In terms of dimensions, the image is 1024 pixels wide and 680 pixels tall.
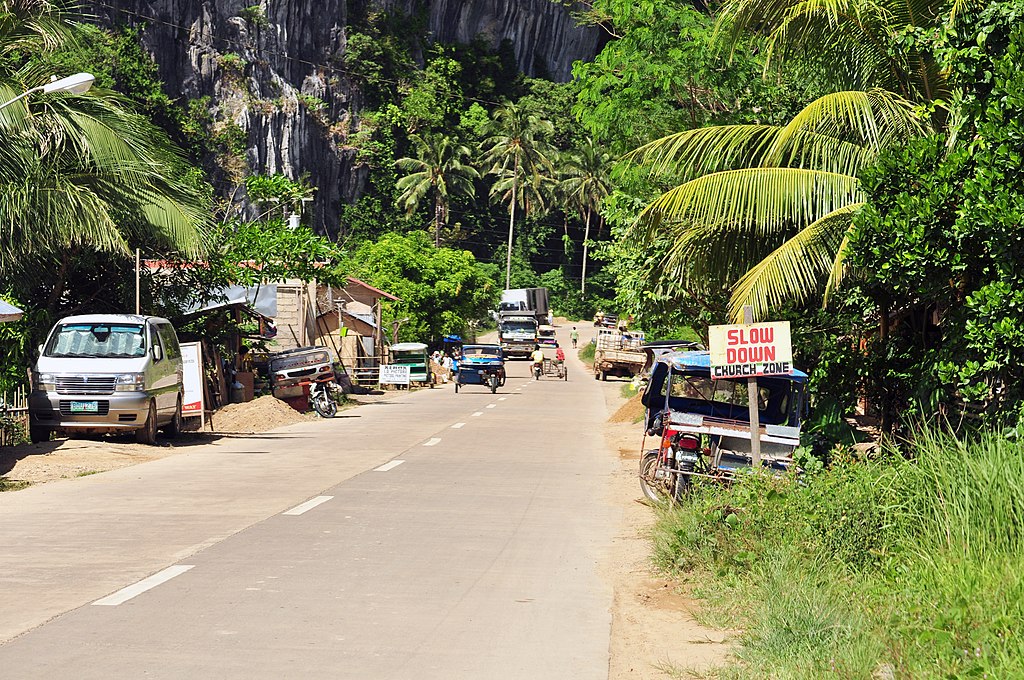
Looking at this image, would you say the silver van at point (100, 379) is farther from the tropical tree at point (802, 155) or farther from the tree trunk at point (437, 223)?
the tree trunk at point (437, 223)

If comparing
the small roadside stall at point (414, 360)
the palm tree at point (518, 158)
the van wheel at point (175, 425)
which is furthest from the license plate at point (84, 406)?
the palm tree at point (518, 158)

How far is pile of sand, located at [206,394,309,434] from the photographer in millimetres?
27250

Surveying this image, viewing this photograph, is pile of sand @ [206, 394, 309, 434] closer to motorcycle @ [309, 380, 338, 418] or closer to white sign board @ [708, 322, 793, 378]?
motorcycle @ [309, 380, 338, 418]

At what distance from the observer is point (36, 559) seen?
995 centimetres

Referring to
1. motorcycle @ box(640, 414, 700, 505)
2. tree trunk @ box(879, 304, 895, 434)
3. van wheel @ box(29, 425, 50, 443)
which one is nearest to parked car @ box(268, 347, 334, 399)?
van wheel @ box(29, 425, 50, 443)

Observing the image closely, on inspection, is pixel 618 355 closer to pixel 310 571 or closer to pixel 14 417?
pixel 14 417

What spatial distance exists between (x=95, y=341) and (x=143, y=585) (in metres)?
13.6

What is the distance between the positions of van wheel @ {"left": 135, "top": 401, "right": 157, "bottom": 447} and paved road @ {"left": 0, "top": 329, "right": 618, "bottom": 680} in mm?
2011

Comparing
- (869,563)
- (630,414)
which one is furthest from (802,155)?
(630,414)

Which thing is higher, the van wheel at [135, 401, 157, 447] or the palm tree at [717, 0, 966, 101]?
the palm tree at [717, 0, 966, 101]

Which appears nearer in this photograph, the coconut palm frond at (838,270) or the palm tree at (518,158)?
the coconut palm frond at (838,270)

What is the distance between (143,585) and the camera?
28.9 ft

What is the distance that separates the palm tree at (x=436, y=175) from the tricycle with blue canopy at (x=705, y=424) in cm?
7385

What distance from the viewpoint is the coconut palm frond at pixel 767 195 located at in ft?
44.8
